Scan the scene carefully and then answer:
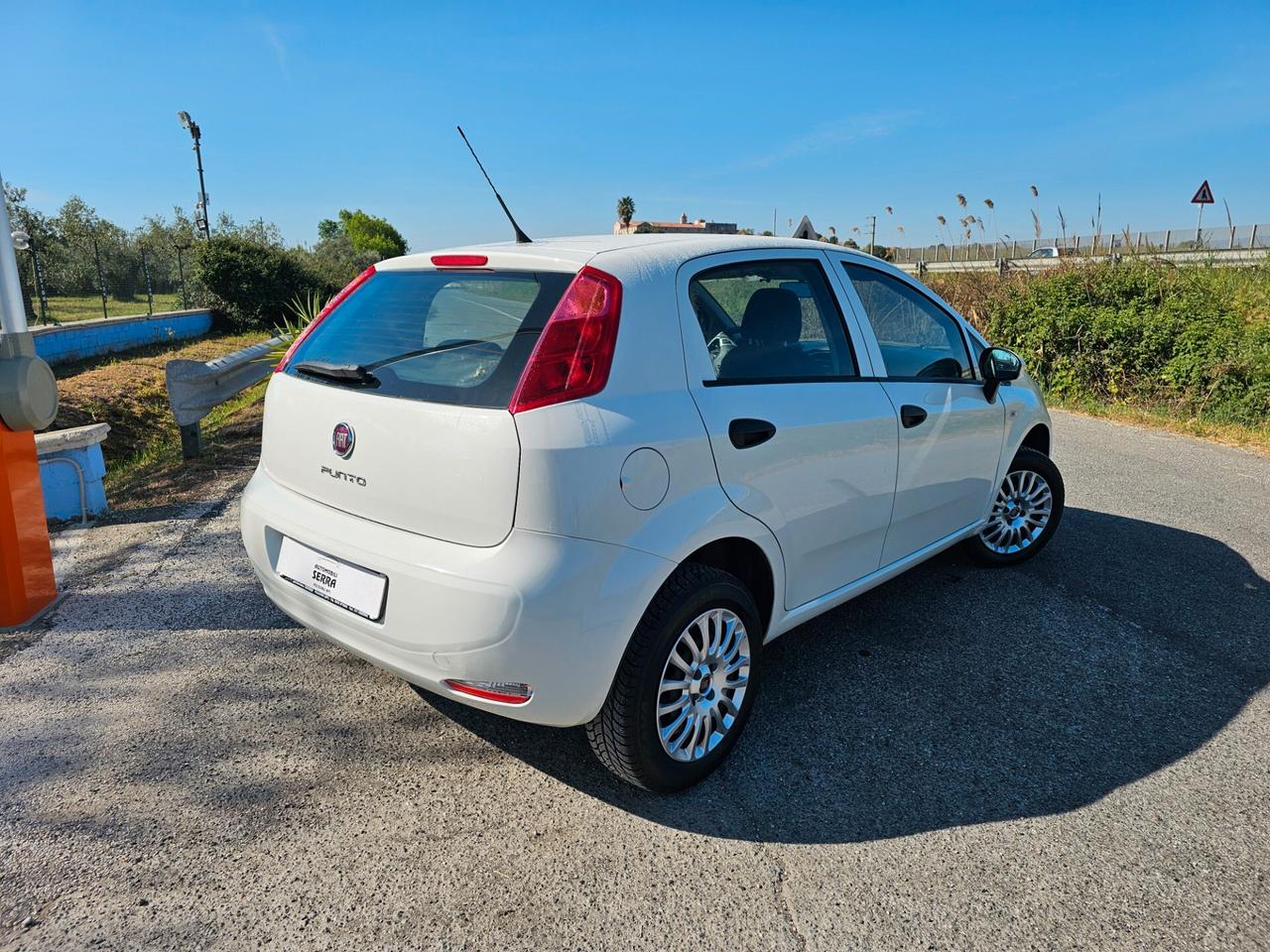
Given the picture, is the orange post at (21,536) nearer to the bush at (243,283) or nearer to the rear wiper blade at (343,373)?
the rear wiper blade at (343,373)

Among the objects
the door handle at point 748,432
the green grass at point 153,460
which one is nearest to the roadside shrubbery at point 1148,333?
the door handle at point 748,432

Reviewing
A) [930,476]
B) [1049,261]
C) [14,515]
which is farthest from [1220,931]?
[1049,261]

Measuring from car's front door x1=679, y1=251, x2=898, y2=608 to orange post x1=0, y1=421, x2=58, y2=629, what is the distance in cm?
329

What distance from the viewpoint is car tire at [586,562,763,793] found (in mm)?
2428

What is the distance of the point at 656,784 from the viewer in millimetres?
2598

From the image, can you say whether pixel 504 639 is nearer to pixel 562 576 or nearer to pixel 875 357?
pixel 562 576

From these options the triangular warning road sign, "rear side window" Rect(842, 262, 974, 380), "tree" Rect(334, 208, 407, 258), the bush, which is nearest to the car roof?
"rear side window" Rect(842, 262, 974, 380)

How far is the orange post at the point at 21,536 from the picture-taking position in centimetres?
372

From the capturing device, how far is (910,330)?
387 cm

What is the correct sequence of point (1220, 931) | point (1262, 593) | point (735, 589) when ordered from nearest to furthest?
point (1220, 931) → point (735, 589) → point (1262, 593)

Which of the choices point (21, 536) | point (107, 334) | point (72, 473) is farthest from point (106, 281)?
point (21, 536)

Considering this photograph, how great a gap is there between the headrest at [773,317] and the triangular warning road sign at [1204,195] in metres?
12.5

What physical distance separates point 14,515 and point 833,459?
370 centimetres

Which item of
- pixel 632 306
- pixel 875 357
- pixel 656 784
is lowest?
pixel 656 784
